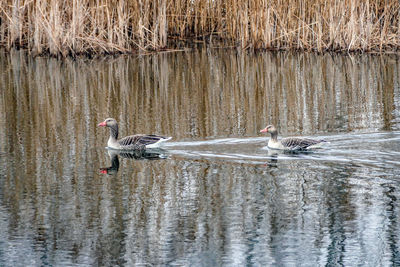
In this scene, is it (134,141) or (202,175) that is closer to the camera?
(202,175)

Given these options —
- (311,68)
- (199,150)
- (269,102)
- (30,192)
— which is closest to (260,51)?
(311,68)

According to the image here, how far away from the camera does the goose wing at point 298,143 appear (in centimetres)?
1041

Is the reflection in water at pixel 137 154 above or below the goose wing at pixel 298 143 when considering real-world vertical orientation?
below

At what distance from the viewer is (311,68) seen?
63.9ft

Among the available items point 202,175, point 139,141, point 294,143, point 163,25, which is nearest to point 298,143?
point 294,143

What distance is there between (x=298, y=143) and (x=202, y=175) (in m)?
1.83

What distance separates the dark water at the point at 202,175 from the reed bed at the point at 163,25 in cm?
345

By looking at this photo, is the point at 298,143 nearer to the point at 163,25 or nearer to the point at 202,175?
the point at 202,175

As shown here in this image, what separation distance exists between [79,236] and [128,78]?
11.7m

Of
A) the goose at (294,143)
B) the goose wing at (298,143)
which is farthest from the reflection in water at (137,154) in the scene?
the goose wing at (298,143)

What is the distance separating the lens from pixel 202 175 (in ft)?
30.0

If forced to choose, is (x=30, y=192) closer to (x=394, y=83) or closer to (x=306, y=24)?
(x=394, y=83)

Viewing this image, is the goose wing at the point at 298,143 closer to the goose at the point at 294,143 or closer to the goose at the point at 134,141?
the goose at the point at 294,143

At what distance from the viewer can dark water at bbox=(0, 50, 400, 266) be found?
6.56m
